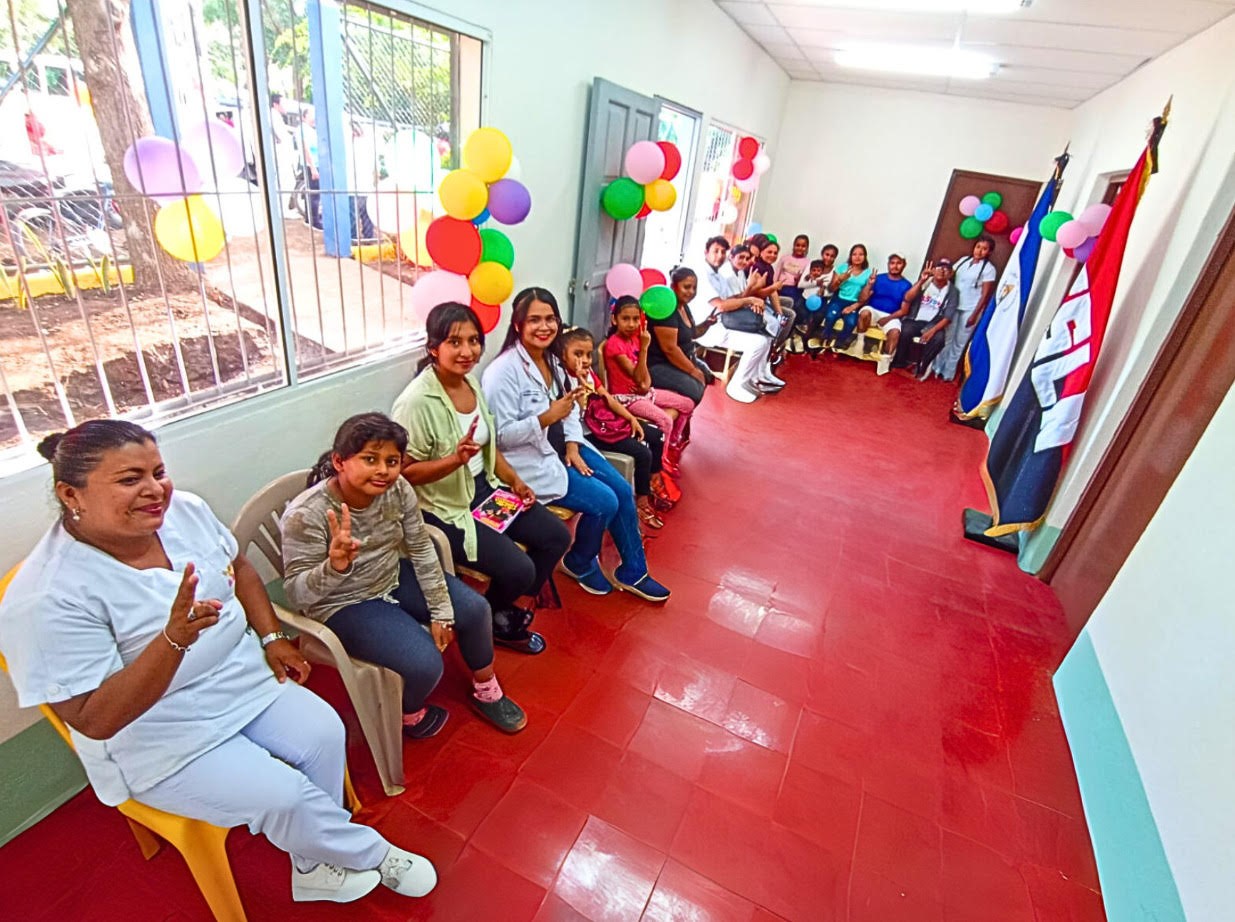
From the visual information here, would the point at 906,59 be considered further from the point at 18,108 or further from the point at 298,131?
the point at 18,108

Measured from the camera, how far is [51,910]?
4.34ft

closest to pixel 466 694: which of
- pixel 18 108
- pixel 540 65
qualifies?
pixel 18 108

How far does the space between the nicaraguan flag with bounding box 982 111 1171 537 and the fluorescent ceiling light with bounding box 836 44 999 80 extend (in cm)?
188

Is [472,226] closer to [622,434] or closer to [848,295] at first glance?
[622,434]

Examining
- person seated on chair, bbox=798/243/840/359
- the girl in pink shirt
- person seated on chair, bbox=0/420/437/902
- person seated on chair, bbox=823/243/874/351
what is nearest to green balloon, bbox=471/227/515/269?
the girl in pink shirt

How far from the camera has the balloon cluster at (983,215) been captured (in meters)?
6.25

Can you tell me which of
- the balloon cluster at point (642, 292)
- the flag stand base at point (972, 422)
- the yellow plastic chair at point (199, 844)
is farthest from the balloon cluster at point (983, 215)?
the yellow plastic chair at point (199, 844)

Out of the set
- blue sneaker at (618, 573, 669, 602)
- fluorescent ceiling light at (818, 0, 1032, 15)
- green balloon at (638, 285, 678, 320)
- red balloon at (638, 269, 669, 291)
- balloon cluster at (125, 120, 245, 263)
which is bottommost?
blue sneaker at (618, 573, 669, 602)

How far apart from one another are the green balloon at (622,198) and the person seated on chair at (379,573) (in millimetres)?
2233

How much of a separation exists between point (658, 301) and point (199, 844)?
2.84 meters

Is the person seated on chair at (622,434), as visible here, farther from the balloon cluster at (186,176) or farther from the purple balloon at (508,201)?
the balloon cluster at (186,176)

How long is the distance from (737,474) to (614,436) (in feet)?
3.60

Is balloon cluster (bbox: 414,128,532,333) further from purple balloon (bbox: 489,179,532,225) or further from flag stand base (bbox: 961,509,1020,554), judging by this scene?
flag stand base (bbox: 961,509,1020,554)

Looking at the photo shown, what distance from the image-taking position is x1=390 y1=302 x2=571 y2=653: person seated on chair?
186 cm
